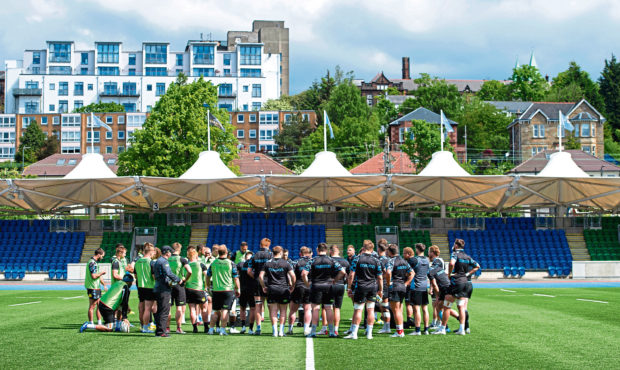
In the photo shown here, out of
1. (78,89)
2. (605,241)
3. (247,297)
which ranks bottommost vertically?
(247,297)

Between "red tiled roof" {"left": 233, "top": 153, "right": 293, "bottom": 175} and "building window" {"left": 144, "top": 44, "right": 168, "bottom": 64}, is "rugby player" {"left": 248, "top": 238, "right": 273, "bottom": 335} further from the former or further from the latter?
"building window" {"left": 144, "top": 44, "right": 168, "bottom": 64}

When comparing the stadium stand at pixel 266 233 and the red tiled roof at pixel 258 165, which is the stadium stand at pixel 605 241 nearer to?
the stadium stand at pixel 266 233

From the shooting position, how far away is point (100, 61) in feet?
354

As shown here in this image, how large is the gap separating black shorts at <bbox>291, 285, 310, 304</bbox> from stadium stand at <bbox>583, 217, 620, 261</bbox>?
29.5 meters

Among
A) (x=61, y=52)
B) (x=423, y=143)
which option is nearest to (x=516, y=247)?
(x=423, y=143)

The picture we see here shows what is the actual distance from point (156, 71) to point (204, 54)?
7971mm

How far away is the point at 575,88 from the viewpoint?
11044cm

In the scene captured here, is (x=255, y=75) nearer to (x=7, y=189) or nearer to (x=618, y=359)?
(x=7, y=189)

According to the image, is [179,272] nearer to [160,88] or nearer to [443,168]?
[443,168]

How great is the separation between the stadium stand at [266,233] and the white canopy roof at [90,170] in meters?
7.03

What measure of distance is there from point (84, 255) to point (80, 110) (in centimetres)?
6556

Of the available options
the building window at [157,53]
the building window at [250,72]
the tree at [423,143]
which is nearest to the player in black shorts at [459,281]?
the tree at [423,143]

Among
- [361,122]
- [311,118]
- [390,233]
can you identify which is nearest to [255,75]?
[311,118]

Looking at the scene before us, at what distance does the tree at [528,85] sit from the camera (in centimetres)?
11844
